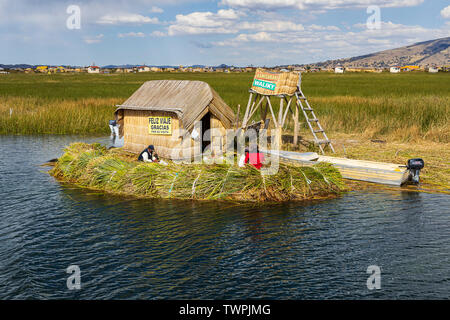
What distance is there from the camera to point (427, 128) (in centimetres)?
2675

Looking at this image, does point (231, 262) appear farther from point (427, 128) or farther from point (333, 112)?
point (333, 112)

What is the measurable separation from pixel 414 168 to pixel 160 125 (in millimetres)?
10452

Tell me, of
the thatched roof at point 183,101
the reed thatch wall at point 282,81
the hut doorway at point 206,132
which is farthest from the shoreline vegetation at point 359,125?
the thatched roof at point 183,101

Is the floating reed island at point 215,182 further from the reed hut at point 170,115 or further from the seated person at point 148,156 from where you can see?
the reed hut at point 170,115

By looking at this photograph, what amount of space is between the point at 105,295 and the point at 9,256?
334cm

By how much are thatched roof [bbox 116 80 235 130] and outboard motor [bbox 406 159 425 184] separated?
797 cm

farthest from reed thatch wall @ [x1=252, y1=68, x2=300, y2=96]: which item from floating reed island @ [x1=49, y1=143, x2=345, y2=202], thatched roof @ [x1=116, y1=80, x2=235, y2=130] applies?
floating reed island @ [x1=49, y1=143, x2=345, y2=202]

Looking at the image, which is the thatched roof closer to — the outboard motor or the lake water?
the lake water

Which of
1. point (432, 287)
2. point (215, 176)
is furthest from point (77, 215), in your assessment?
point (432, 287)

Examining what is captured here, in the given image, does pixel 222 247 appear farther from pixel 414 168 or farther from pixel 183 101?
pixel 183 101

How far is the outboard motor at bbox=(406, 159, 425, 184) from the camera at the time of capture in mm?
16328

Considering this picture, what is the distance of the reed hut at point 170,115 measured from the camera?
61.6 ft

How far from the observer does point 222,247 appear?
11.1 meters
